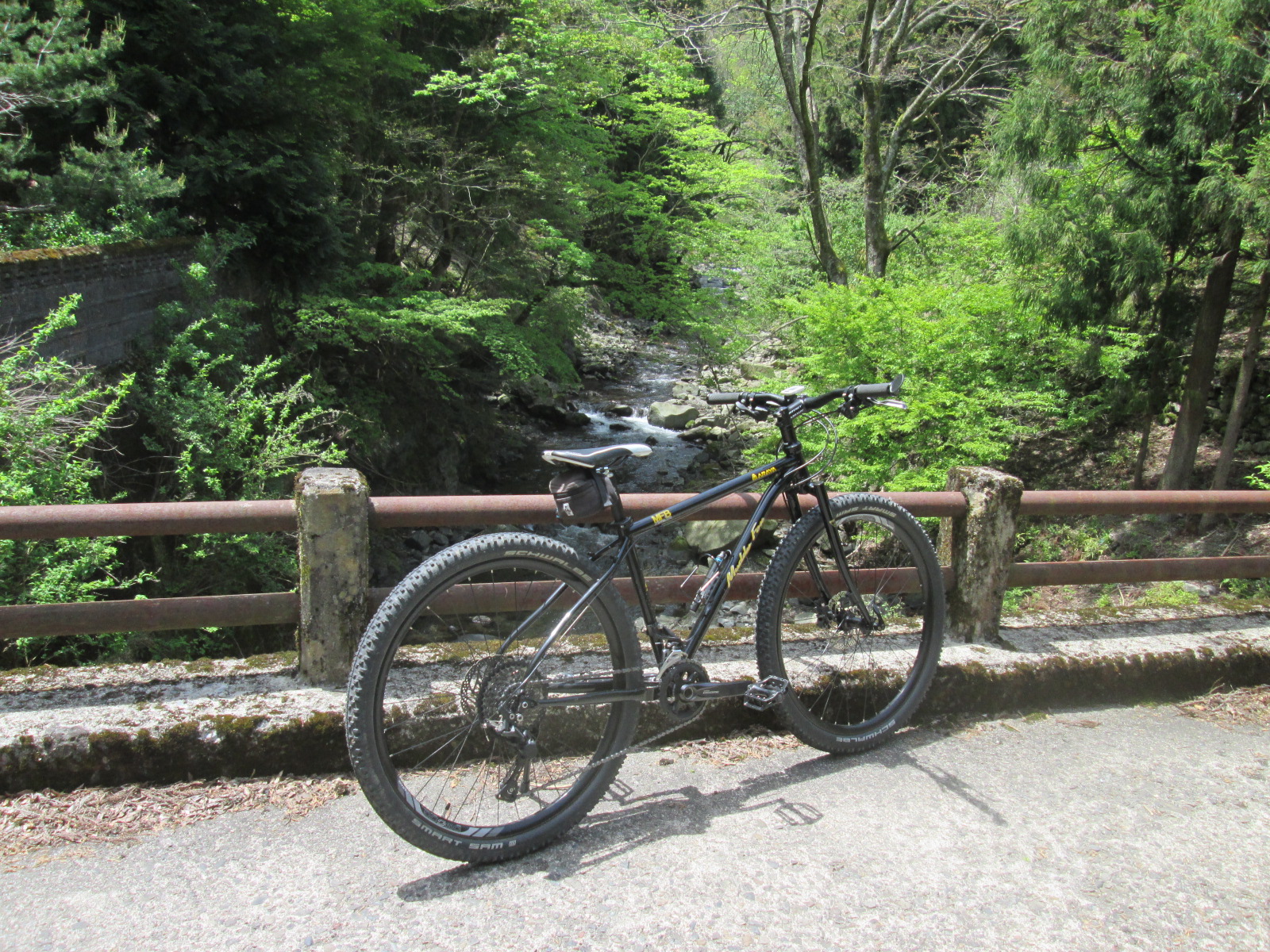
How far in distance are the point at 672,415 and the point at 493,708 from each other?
744 inches

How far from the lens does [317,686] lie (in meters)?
3.15

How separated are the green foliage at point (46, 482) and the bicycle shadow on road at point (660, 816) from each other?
3729mm

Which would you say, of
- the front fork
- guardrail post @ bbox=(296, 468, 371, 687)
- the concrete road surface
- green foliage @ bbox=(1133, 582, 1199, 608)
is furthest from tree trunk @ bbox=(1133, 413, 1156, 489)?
guardrail post @ bbox=(296, 468, 371, 687)

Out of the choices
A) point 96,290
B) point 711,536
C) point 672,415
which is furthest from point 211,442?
point 672,415

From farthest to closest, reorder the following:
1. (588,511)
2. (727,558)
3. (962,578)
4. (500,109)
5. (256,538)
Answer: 1. (500,109)
2. (256,538)
3. (962,578)
4. (727,558)
5. (588,511)

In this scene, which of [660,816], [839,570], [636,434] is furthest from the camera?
[636,434]

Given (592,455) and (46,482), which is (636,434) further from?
(592,455)

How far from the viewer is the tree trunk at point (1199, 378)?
1025cm

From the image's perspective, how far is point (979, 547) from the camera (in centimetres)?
384

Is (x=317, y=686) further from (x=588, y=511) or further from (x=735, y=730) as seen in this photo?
(x=735, y=730)

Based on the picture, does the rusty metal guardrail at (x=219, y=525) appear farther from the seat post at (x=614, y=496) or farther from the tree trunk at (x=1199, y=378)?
the tree trunk at (x=1199, y=378)

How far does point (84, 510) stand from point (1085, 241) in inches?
415

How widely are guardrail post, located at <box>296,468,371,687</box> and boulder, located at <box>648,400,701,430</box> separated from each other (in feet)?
59.9

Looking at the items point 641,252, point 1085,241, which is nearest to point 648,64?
point 641,252
